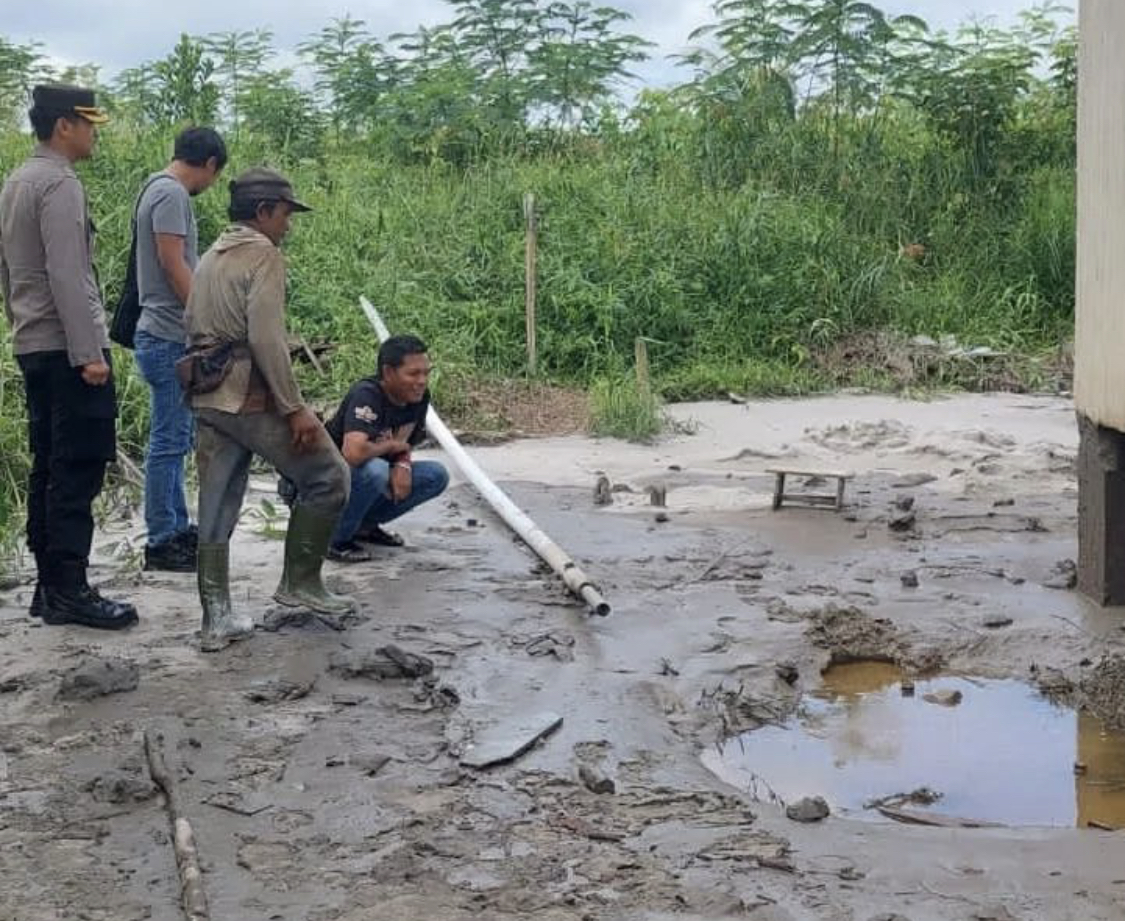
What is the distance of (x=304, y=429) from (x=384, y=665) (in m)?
0.91

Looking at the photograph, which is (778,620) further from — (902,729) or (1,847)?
(1,847)

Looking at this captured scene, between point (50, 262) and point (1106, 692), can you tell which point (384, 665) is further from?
point (1106, 692)

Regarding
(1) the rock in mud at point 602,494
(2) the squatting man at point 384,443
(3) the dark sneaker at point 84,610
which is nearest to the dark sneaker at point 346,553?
(2) the squatting man at point 384,443

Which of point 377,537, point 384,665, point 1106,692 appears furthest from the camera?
point 377,537

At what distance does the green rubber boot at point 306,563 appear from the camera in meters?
6.09

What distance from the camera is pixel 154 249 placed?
6750mm

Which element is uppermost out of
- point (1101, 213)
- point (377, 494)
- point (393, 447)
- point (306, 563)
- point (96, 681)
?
point (1101, 213)

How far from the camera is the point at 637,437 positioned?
35.3 feet

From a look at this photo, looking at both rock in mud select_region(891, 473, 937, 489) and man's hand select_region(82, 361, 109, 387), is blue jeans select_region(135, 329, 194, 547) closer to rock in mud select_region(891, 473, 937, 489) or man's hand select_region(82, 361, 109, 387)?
man's hand select_region(82, 361, 109, 387)

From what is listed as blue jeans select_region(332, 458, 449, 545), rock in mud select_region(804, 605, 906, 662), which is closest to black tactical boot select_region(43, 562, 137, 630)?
blue jeans select_region(332, 458, 449, 545)

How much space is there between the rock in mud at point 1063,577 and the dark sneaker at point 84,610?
3.86 m

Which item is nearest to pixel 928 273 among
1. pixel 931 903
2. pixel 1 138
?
pixel 1 138

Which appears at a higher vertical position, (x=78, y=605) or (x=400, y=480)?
(x=400, y=480)

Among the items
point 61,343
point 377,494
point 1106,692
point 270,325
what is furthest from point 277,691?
point 1106,692
